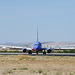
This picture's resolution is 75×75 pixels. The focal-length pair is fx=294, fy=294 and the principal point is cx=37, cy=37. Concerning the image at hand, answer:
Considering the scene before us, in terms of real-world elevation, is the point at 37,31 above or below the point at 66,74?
above

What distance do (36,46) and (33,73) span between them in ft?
146

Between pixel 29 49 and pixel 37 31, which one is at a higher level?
pixel 37 31

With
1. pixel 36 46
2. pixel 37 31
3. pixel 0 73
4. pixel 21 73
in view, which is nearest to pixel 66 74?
pixel 21 73

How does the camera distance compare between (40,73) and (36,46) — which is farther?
(36,46)

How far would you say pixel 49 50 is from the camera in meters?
73.2

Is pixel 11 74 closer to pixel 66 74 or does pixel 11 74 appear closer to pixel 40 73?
pixel 40 73

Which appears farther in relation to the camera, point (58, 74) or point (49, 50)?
point (49, 50)

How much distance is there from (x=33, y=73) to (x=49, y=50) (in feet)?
157

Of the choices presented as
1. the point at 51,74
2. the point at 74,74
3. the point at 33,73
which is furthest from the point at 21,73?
the point at 74,74

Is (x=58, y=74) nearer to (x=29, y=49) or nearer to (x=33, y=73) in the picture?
(x=33, y=73)

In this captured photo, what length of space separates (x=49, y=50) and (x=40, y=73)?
47641 mm

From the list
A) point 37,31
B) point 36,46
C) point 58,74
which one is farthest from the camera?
point 37,31

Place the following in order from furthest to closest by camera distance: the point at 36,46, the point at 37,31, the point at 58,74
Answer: the point at 37,31, the point at 36,46, the point at 58,74

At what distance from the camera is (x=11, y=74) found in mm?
24656
